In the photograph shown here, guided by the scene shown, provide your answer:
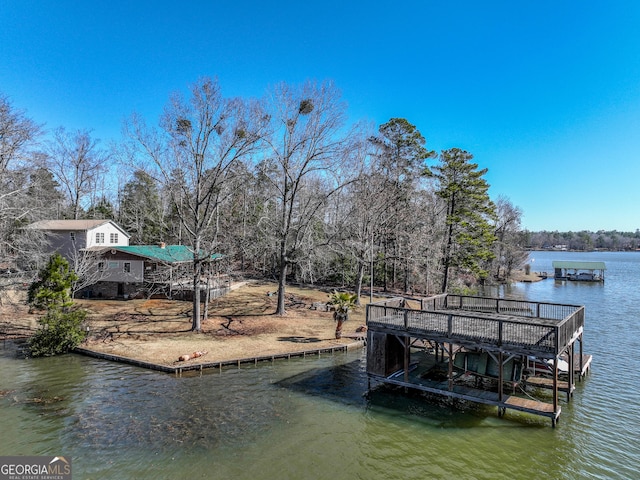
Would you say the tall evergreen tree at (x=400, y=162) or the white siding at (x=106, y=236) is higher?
the tall evergreen tree at (x=400, y=162)

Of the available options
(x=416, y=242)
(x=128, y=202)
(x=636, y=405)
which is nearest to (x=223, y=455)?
(x=636, y=405)

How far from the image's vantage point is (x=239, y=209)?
4928cm

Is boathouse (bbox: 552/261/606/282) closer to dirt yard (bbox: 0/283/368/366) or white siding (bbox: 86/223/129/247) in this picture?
dirt yard (bbox: 0/283/368/366)

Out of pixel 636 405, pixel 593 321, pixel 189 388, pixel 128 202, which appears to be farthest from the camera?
pixel 128 202

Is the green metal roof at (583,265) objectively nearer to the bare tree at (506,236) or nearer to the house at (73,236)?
the bare tree at (506,236)

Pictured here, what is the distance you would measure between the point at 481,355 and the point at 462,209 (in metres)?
26.3

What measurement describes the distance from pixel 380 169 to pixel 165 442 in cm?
3146

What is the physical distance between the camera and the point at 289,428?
1223 centimetres

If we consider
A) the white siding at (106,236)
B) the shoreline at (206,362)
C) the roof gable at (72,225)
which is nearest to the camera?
the shoreline at (206,362)

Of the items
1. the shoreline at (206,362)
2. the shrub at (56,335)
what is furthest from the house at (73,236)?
the shoreline at (206,362)

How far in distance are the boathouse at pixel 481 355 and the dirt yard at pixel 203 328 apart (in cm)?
614

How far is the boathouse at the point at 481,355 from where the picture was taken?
12.4 m

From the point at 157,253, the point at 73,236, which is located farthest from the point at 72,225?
the point at 157,253

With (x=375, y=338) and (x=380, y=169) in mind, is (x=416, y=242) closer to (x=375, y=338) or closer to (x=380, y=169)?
(x=380, y=169)
